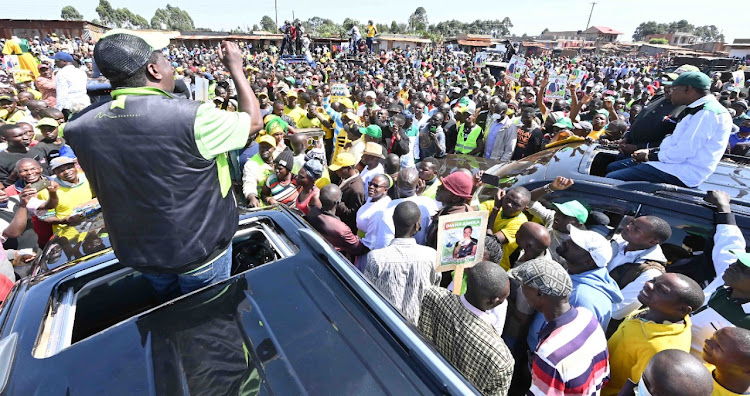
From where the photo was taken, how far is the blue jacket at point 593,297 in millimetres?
2334

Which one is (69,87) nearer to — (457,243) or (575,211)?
(457,243)

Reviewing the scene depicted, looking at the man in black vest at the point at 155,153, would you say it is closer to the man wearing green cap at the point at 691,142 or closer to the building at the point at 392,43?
the man wearing green cap at the point at 691,142

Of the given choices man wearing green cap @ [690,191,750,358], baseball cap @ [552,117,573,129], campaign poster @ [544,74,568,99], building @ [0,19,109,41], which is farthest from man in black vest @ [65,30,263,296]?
building @ [0,19,109,41]

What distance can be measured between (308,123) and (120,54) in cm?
621

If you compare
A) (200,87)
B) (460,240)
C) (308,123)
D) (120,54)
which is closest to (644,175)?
(460,240)

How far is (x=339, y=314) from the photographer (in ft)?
4.83

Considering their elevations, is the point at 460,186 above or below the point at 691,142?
below

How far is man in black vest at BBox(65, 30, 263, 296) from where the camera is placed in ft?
4.40

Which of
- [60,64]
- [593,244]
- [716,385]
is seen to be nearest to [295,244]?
[593,244]

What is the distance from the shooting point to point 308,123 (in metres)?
Answer: 7.50

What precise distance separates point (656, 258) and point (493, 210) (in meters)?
1.36

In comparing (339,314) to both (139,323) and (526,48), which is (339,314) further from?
(526,48)

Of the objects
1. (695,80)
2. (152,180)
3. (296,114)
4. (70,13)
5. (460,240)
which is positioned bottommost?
(296,114)

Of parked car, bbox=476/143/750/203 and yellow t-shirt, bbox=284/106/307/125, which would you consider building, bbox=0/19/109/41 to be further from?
parked car, bbox=476/143/750/203
